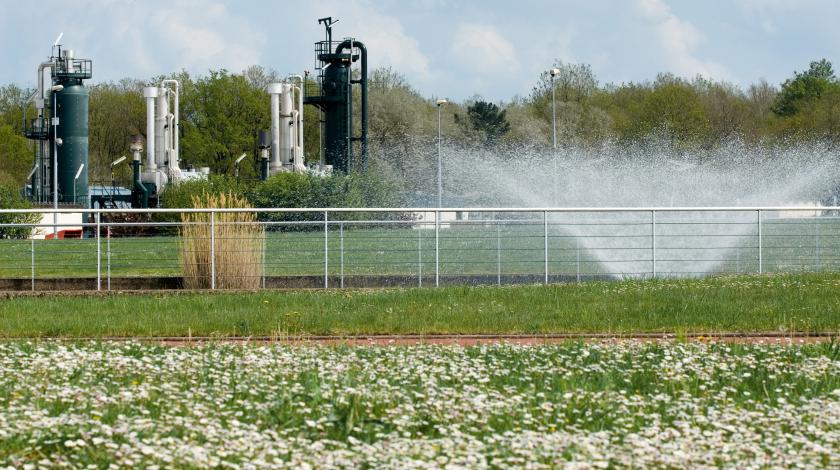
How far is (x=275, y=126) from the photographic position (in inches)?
2404

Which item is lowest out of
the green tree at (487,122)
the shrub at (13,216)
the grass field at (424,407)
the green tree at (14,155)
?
the grass field at (424,407)

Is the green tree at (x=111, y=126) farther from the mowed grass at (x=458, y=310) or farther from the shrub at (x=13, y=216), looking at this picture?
the mowed grass at (x=458, y=310)

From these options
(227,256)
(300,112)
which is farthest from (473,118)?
(227,256)

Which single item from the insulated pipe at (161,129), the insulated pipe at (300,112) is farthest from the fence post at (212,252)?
the insulated pipe at (161,129)

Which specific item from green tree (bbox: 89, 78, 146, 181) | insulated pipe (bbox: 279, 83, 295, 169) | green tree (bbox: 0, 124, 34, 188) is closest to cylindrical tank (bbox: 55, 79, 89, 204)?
green tree (bbox: 0, 124, 34, 188)

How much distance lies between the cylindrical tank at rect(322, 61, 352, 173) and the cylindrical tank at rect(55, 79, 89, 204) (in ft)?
45.5

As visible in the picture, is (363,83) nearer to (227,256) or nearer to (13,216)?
(13,216)

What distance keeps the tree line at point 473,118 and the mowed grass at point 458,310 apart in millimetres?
50036

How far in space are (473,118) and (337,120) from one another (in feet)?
59.6

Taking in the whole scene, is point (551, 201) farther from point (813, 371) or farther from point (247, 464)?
point (247, 464)

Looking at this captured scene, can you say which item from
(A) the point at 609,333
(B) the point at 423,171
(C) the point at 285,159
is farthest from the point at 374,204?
(A) the point at 609,333

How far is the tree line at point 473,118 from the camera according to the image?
225 ft

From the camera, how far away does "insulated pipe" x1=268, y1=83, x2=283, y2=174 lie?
199ft

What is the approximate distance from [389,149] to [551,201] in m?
30.9
